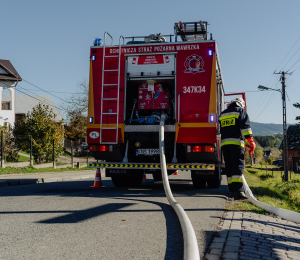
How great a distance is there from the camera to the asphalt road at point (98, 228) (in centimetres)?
312

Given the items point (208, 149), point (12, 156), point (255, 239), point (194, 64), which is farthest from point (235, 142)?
point (12, 156)

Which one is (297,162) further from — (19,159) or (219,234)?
(219,234)

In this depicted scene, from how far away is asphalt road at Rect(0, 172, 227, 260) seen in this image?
3.12m

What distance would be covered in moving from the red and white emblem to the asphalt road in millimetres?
3079

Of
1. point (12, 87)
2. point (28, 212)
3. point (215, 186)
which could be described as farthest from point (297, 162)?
point (28, 212)

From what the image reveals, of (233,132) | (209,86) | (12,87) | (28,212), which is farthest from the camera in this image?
(12,87)

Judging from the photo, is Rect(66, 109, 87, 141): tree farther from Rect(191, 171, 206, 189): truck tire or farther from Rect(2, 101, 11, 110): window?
Rect(191, 171, 206, 189): truck tire

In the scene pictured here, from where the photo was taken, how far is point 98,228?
396 cm

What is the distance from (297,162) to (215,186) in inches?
2322

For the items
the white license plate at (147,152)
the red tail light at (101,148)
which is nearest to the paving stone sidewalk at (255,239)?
the white license plate at (147,152)

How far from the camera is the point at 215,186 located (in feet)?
29.0

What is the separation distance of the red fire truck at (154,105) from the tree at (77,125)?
30092mm

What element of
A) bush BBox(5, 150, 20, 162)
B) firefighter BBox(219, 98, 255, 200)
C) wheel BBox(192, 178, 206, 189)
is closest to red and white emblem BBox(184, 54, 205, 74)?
firefighter BBox(219, 98, 255, 200)

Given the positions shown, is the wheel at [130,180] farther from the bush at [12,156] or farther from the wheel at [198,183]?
the bush at [12,156]
